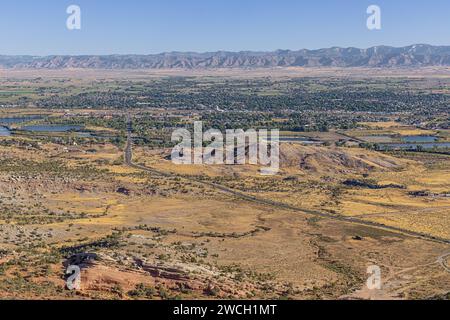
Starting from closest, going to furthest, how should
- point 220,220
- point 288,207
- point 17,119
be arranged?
point 220,220 < point 288,207 < point 17,119

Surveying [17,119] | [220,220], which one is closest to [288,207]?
[220,220]

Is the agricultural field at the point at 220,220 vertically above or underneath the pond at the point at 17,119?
underneath

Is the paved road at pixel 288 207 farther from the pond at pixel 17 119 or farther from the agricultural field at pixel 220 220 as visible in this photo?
the pond at pixel 17 119

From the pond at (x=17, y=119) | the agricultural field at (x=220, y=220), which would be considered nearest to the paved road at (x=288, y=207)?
the agricultural field at (x=220, y=220)

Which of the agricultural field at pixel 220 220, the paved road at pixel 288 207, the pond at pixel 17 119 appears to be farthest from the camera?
the pond at pixel 17 119

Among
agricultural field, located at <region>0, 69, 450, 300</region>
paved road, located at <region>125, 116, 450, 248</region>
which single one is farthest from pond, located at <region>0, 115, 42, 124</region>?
paved road, located at <region>125, 116, 450, 248</region>

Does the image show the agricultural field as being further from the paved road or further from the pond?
the pond

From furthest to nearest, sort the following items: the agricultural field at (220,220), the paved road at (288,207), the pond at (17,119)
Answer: the pond at (17,119), the paved road at (288,207), the agricultural field at (220,220)

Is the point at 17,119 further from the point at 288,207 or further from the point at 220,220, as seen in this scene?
the point at 220,220

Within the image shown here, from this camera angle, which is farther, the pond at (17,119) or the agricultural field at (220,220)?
the pond at (17,119)

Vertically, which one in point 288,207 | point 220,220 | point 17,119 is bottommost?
point 288,207
